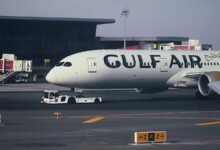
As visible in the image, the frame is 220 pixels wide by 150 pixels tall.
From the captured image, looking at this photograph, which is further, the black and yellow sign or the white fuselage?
the white fuselage

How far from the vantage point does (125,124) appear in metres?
33.3

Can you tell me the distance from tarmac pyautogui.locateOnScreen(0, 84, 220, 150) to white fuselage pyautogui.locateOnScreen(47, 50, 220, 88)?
5531 mm

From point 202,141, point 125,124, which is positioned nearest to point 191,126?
point 125,124

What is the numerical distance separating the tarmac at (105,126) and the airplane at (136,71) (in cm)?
550

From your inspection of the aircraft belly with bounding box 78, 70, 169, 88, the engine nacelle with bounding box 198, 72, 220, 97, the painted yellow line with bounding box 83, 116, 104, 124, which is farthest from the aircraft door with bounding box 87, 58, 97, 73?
the painted yellow line with bounding box 83, 116, 104, 124

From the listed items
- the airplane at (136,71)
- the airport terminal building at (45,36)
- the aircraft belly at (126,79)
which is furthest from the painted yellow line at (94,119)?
the airport terminal building at (45,36)

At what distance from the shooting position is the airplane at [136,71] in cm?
5159

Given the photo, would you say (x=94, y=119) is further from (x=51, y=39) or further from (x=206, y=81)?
(x=51, y=39)

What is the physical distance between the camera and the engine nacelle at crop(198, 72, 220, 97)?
174 ft

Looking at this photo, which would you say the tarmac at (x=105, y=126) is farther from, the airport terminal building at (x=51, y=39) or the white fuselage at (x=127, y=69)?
the airport terminal building at (x=51, y=39)

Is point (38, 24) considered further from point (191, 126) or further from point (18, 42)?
point (191, 126)

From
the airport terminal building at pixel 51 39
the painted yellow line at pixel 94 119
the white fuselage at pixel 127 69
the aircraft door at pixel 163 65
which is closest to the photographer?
the painted yellow line at pixel 94 119

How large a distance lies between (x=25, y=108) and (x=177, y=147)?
21839 millimetres

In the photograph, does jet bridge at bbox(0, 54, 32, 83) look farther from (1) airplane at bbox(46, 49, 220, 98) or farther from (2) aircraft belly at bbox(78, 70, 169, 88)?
(2) aircraft belly at bbox(78, 70, 169, 88)
